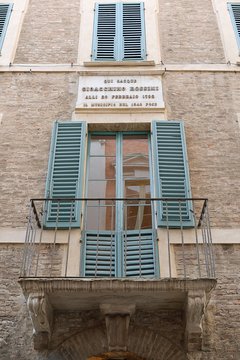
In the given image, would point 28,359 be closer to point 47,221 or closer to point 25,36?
point 47,221

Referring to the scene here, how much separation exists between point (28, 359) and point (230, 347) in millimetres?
2502

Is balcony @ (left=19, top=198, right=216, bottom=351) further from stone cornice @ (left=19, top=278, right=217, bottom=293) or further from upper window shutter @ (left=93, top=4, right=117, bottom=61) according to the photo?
upper window shutter @ (left=93, top=4, right=117, bottom=61)

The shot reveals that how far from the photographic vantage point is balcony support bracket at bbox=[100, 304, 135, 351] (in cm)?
611

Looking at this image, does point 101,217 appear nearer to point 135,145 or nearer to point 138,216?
point 138,216

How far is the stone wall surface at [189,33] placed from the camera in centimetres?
955

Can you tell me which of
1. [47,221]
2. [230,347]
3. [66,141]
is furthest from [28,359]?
[66,141]

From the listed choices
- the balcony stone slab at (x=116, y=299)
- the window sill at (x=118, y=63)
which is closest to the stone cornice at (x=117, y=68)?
the window sill at (x=118, y=63)

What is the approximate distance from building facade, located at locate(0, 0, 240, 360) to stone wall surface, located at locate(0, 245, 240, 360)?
0.02m

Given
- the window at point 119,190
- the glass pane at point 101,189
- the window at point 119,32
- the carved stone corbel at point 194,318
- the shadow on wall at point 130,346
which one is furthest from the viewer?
the window at point 119,32

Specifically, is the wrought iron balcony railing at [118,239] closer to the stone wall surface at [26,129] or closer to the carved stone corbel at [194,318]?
the stone wall surface at [26,129]

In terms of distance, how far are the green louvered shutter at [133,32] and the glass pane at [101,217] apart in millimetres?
3522

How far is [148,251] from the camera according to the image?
6934 millimetres

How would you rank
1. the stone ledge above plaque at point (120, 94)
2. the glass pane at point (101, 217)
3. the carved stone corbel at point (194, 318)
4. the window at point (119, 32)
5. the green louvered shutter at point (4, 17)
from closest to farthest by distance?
the carved stone corbel at point (194, 318) → the glass pane at point (101, 217) → the stone ledge above plaque at point (120, 94) → the window at point (119, 32) → the green louvered shutter at point (4, 17)

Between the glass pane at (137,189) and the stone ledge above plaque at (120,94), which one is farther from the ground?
the stone ledge above plaque at (120,94)
